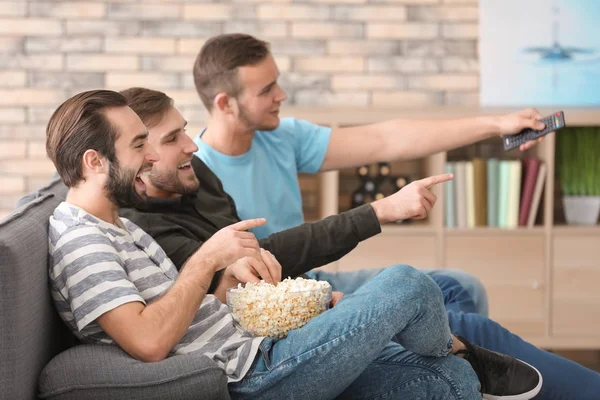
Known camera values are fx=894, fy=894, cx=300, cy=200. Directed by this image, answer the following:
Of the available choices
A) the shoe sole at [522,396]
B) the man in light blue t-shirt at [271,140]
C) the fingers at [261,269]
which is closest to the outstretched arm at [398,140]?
the man in light blue t-shirt at [271,140]

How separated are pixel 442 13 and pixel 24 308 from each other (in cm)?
304

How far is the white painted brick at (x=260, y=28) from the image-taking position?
4.13 metres

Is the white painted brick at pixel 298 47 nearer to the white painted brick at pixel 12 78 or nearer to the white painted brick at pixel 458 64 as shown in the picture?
the white painted brick at pixel 458 64

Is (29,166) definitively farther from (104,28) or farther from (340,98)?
(340,98)

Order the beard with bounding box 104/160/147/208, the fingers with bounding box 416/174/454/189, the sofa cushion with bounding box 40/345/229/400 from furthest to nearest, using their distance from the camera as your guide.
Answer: the fingers with bounding box 416/174/454/189 < the beard with bounding box 104/160/147/208 < the sofa cushion with bounding box 40/345/229/400

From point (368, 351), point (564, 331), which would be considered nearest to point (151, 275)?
point (368, 351)

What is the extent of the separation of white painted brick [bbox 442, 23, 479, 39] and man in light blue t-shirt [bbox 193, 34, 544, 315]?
135 centimetres

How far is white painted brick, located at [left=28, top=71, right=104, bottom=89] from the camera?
413 cm

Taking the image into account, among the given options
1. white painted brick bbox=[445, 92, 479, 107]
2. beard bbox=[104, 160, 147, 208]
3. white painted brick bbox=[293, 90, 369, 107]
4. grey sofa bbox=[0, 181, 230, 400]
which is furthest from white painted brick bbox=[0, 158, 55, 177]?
grey sofa bbox=[0, 181, 230, 400]

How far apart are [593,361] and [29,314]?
331 centimetres

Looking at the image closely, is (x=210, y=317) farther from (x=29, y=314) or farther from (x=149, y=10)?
(x=149, y=10)

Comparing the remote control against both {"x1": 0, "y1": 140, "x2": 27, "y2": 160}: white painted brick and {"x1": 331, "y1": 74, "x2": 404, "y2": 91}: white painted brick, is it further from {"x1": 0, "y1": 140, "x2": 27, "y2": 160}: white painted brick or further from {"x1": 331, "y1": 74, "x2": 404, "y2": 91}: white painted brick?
{"x1": 0, "y1": 140, "x2": 27, "y2": 160}: white painted brick

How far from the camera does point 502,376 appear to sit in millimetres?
2072

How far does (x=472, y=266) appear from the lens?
393cm
